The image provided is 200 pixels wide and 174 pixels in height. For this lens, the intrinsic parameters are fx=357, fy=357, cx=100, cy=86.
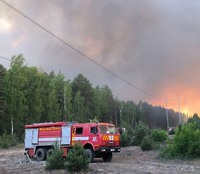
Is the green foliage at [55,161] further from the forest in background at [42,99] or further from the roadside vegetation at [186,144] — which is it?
the forest in background at [42,99]

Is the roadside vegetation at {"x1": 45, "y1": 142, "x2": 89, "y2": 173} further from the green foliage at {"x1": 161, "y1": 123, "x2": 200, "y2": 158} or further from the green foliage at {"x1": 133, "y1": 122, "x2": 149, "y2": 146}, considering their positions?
the green foliage at {"x1": 133, "y1": 122, "x2": 149, "y2": 146}

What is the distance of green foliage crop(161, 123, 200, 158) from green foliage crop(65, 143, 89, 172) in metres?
9.16

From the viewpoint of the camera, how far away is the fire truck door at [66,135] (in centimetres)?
2598

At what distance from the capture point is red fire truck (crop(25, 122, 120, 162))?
24781 millimetres

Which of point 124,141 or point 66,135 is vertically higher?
point 66,135

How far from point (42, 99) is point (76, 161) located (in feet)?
191

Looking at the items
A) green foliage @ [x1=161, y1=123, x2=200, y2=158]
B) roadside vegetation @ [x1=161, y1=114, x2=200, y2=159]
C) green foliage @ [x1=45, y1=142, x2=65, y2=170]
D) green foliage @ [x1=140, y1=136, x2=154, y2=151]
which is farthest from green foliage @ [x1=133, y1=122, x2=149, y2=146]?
green foliage @ [x1=45, y1=142, x2=65, y2=170]

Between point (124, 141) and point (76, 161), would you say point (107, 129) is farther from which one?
point (124, 141)

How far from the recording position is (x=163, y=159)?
83.1 ft

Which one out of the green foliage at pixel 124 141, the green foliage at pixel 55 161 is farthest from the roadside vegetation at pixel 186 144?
the green foliage at pixel 124 141

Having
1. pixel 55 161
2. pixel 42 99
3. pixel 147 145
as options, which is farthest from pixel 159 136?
pixel 42 99

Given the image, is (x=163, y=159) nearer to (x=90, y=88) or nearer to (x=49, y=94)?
(x=49, y=94)

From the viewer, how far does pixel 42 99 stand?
247 feet

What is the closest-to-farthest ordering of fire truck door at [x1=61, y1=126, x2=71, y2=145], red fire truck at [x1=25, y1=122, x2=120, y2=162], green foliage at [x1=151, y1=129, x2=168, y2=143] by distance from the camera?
red fire truck at [x1=25, y1=122, x2=120, y2=162] < fire truck door at [x1=61, y1=126, x2=71, y2=145] < green foliage at [x1=151, y1=129, x2=168, y2=143]
